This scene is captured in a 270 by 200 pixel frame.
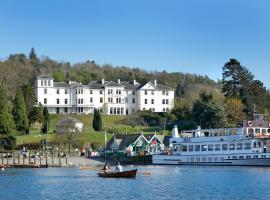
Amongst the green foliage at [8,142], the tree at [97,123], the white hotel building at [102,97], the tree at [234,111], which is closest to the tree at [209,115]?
the tree at [234,111]

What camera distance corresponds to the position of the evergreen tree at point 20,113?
123188mm

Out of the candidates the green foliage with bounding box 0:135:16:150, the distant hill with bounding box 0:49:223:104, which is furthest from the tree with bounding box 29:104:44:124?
the distant hill with bounding box 0:49:223:104

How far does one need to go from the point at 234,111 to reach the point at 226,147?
33871 mm

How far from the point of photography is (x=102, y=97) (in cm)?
15625

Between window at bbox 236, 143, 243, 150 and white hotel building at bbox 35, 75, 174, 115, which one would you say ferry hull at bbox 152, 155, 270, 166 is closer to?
window at bbox 236, 143, 243, 150

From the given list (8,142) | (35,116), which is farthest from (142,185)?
(35,116)

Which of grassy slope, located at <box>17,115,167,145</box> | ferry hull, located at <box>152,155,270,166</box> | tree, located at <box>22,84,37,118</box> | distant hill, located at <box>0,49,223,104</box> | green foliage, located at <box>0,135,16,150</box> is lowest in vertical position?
ferry hull, located at <box>152,155,270,166</box>

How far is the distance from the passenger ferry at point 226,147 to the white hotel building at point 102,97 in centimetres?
4515

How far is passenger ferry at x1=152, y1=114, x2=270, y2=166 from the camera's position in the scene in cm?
9681

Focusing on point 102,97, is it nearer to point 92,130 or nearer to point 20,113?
point 92,130

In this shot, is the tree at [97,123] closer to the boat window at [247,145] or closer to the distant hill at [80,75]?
the distant hill at [80,75]

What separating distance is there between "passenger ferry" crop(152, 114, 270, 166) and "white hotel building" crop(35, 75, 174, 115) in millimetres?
45154

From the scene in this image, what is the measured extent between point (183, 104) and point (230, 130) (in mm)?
46391

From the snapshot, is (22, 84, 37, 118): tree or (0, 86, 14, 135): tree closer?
(0, 86, 14, 135): tree
